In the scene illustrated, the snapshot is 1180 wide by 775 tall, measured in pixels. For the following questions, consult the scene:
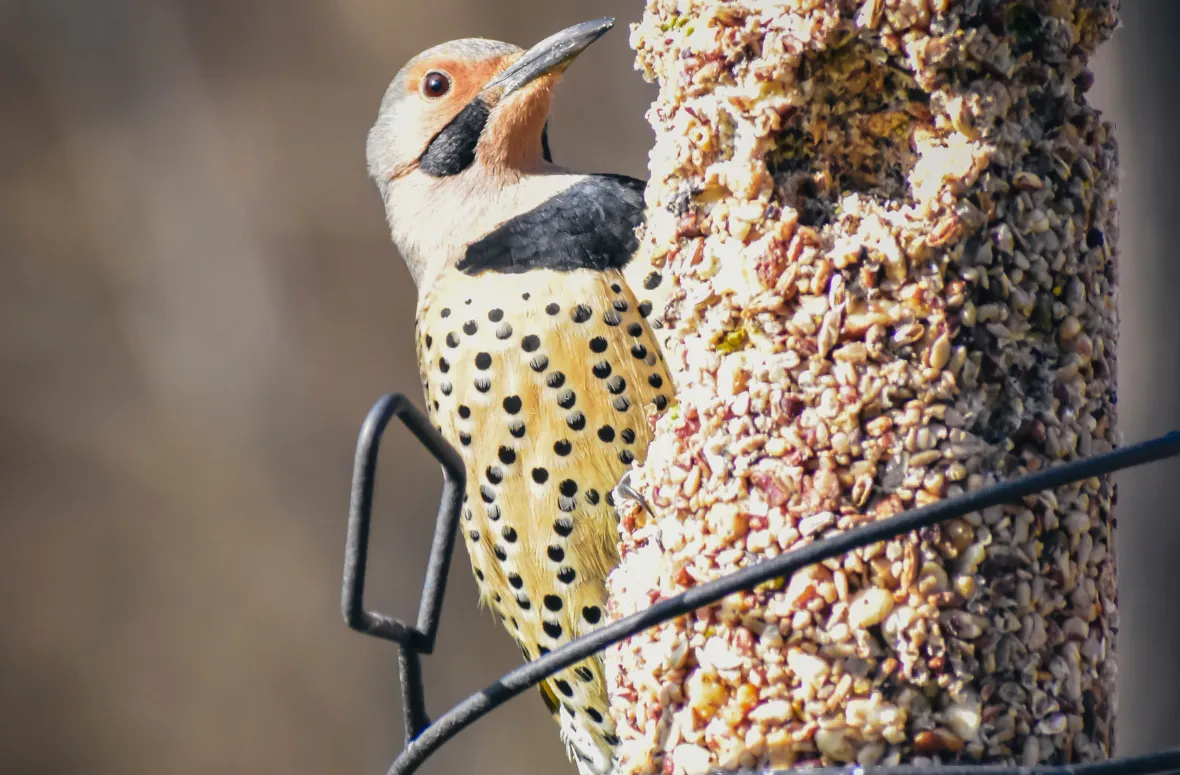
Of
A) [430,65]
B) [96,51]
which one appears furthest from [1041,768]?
[96,51]

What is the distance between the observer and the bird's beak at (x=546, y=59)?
2619 millimetres

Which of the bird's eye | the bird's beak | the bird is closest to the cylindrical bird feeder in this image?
the bird

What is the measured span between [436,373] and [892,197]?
1.35 m

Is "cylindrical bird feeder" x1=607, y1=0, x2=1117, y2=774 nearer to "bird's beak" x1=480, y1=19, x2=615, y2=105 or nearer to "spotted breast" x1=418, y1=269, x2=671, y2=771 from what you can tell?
"spotted breast" x1=418, y1=269, x2=671, y2=771

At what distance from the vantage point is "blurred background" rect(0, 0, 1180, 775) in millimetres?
4586

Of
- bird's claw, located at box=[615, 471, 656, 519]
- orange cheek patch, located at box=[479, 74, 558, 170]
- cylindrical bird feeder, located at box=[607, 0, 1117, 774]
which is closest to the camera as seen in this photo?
cylindrical bird feeder, located at box=[607, 0, 1117, 774]

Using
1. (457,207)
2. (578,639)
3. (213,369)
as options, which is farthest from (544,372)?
(213,369)

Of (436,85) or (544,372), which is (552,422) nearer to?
(544,372)

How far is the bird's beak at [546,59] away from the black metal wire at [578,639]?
1.38 m

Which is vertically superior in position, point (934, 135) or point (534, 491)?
point (934, 135)

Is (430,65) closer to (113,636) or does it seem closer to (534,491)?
(534,491)

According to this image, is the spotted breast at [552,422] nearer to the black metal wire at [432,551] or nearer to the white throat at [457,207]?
the white throat at [457,207]

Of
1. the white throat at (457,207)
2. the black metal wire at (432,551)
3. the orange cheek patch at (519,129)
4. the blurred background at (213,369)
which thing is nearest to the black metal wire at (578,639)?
the black metal wire at (432,551)

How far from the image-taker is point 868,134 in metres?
1.35
